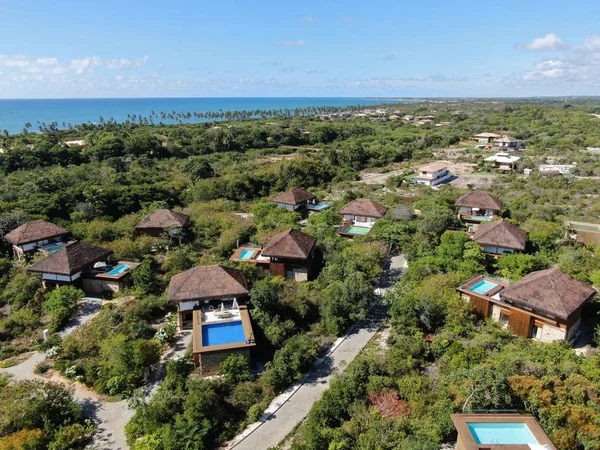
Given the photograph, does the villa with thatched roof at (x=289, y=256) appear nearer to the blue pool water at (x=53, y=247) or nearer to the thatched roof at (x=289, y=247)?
the thatched roof at (x=289, y=247)

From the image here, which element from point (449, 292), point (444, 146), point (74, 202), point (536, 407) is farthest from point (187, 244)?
point (444, 146)

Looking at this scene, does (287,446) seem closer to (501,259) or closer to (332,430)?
(332,430)

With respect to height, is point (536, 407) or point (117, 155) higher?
point (117, 155)

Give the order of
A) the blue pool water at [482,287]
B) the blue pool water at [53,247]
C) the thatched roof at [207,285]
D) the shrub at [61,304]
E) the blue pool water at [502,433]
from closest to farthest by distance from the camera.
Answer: the blue pool water at [502,433]
the thatched roof at [207,285]
the blue pool water at [482,287]
the shrub at [61,304]
the blue pool water at [53,247]

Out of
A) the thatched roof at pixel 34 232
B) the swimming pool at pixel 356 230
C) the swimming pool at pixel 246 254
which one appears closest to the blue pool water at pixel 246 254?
the swimming pool at pixel 246 254

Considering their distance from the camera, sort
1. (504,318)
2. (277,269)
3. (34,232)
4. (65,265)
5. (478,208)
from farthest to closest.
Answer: (478,208) < (34,232) < (277,269) < (65,265) < (504,318)

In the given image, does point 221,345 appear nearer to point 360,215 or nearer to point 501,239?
point 501,239

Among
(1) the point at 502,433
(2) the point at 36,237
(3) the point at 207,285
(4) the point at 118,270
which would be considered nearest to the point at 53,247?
(2) the point at 36,237
